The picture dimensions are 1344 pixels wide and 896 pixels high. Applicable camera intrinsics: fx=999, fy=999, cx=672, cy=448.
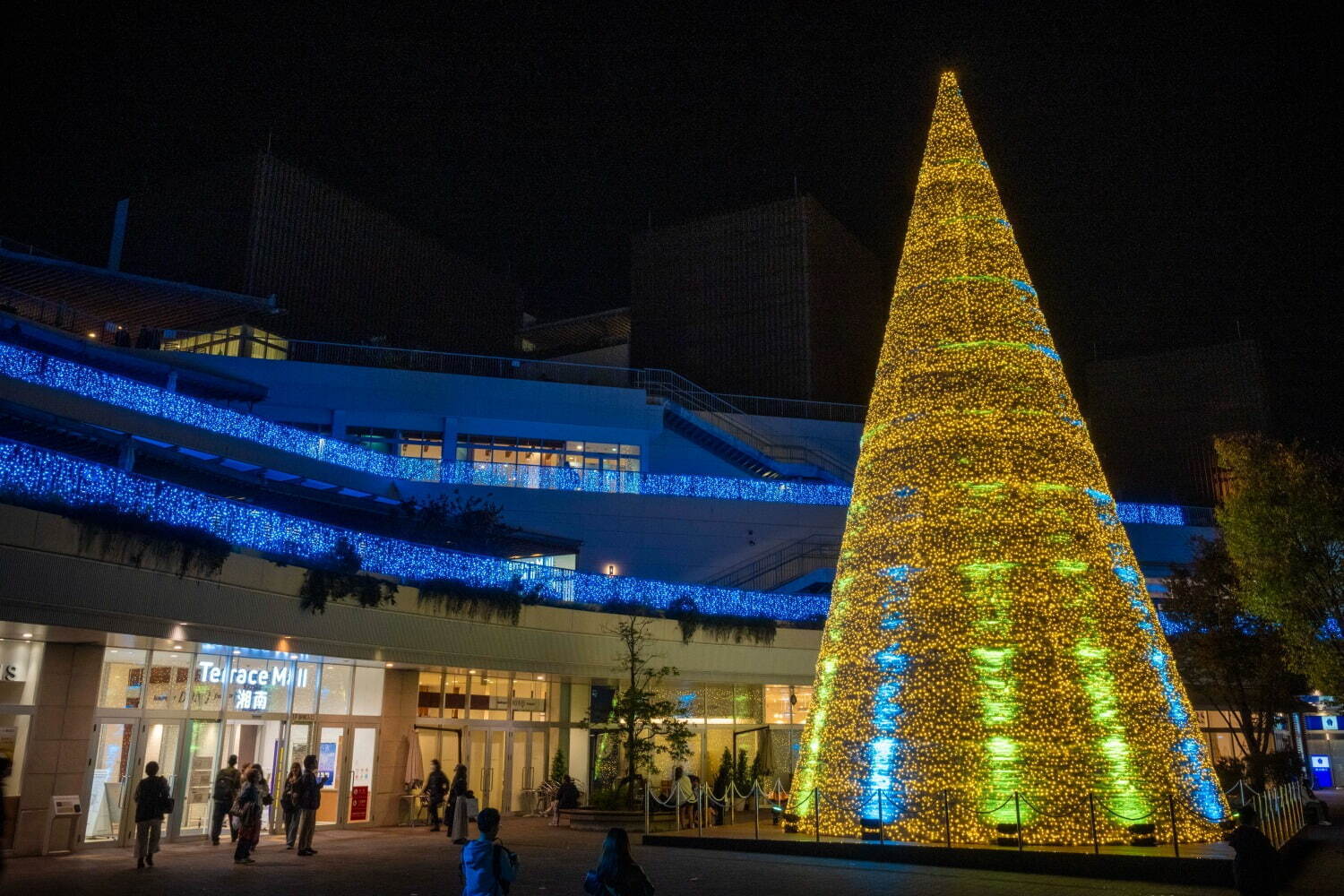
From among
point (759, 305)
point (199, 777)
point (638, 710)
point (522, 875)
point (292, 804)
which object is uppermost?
point (759, 305)

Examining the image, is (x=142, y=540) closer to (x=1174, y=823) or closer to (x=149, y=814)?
(x=149, y=814)

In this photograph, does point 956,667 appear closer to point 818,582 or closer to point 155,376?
point 818,582

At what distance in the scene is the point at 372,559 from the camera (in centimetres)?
1711

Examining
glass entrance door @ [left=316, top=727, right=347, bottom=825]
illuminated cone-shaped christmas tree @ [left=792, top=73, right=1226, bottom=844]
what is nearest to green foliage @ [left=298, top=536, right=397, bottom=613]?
glass entrance door @ [left=316, top=727, right=347, bottom=825]

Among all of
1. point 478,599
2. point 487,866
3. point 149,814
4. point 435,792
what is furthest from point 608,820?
point 487,866

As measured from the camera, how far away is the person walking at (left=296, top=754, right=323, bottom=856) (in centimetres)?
1342

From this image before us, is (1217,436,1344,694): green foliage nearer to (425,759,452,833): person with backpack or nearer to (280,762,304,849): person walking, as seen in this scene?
(425,759,452,833): person with backpack

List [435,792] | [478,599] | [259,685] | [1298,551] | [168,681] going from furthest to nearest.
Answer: [478,599] → [435,792] → [259,685] → [1298,551] → [168,681]

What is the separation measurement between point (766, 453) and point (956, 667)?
2315cm

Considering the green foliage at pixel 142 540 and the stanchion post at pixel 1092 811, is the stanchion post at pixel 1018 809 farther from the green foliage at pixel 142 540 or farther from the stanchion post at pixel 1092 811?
the green foliage at pixel 142 540

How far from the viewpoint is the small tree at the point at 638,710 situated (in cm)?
1970

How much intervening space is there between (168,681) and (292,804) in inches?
107

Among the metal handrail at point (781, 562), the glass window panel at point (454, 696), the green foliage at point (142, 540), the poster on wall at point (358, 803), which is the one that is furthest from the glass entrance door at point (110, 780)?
the metal handrail at point (781, 562)

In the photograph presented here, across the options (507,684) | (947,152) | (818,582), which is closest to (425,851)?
(507,684)
